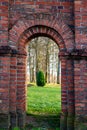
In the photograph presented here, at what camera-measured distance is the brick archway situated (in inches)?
263

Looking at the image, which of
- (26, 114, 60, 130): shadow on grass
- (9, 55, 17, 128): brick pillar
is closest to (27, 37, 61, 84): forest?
(26, 114, 60, 130): shadow on grass

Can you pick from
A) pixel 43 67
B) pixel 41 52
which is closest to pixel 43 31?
pixel 41 52

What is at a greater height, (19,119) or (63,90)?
(63,90)

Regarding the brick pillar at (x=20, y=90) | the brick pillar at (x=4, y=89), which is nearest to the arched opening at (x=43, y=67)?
the brick pillar at (x=20, y=90)

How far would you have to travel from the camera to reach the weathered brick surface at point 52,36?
6.50 meters

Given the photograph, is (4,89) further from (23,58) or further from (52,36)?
(52,36)

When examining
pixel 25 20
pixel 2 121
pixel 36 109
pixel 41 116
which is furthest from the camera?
pixel 36 109

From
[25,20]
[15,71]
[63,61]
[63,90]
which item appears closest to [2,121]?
[15,71]

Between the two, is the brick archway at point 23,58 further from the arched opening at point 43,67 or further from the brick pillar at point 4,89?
the arched opening at point 43,67

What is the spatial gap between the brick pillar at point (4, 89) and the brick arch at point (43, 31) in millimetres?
563

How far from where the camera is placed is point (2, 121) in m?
6.43

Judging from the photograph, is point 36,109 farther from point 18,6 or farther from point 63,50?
point 18,6

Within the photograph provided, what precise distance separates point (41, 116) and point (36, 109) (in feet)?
4.36

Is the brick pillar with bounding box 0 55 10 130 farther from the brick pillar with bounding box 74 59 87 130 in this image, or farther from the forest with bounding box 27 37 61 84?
the forest with bounding box 27 37 61 84
